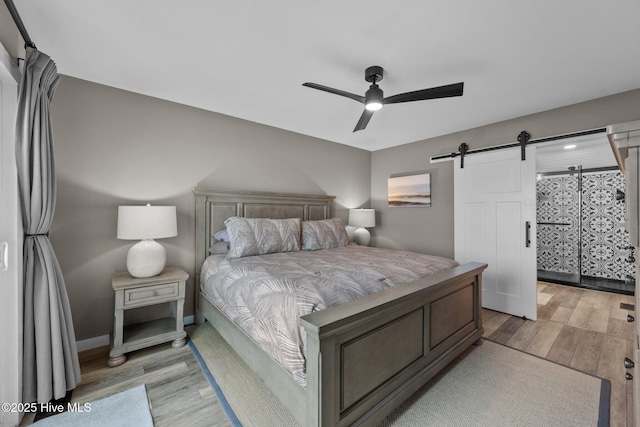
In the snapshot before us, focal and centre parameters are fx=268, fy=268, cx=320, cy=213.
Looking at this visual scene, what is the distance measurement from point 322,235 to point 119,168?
2280 millimetres

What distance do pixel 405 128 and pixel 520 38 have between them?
1.92 m

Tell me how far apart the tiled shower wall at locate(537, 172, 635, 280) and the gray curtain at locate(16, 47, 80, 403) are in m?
7.25

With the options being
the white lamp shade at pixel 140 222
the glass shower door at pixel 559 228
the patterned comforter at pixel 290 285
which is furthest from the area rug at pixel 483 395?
the glass shower door at pixel 559 228

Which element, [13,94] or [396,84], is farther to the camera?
[396,84]

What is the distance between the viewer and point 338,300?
1591 mm

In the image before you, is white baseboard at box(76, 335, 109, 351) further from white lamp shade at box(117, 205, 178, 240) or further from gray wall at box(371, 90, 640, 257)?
gray wall at box(371, 90, 640, 257)

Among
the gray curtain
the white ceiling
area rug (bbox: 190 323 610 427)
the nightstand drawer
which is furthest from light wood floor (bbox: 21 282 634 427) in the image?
the white ceiling

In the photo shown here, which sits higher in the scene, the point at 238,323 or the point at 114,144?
the point at 114,144

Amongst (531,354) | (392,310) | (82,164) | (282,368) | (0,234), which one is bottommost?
Result: (531,354)

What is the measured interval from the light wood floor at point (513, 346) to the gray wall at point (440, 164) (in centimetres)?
140

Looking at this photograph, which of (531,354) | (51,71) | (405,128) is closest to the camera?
(51,71)

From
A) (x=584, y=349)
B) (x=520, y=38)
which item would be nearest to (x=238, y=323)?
(x=520, y=38)

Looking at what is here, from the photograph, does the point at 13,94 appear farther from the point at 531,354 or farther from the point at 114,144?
the point at 531,354

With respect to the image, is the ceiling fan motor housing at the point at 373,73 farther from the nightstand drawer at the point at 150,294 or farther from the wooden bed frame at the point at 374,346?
the nightstand drawer at the point at 150,294
